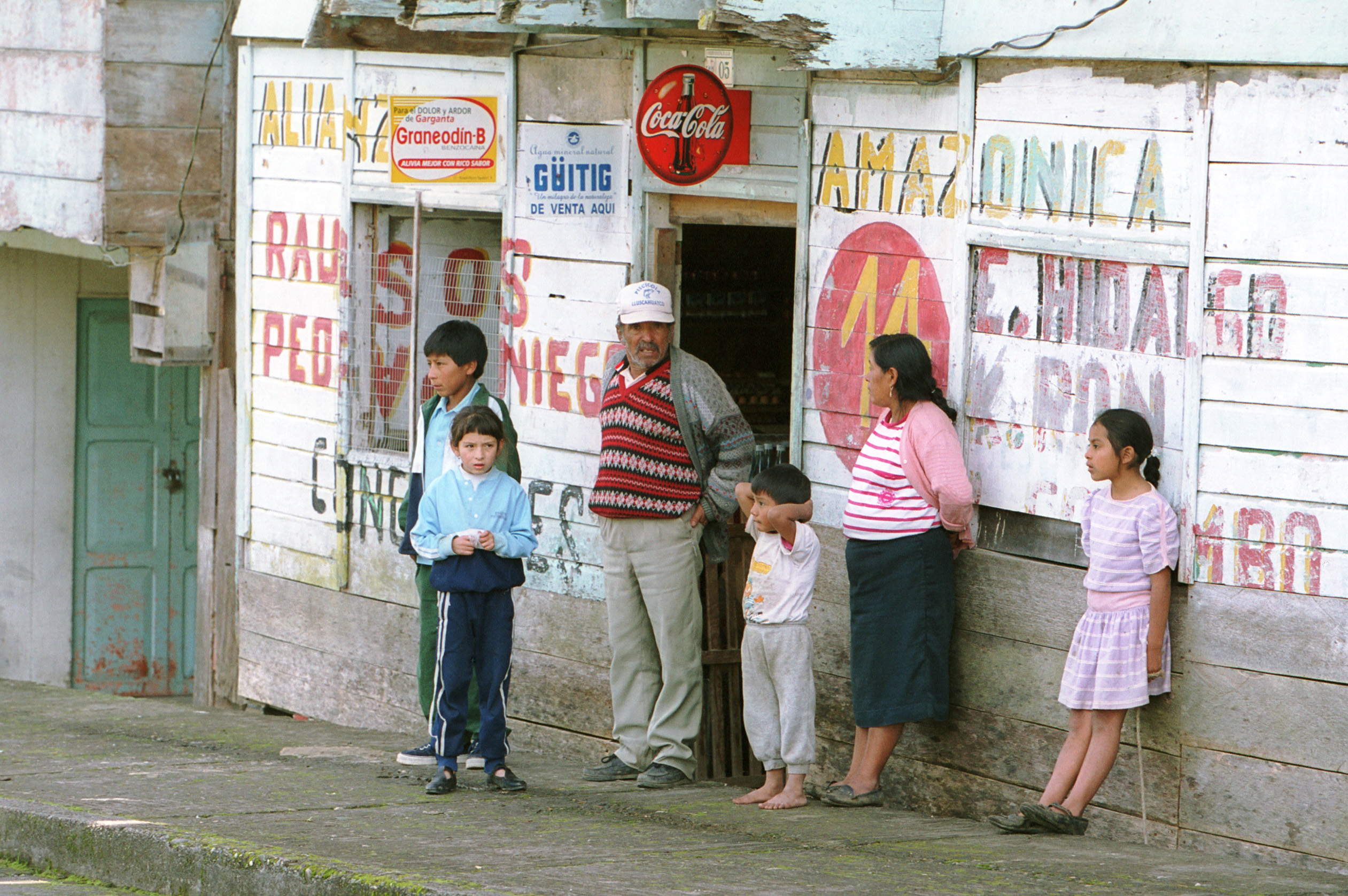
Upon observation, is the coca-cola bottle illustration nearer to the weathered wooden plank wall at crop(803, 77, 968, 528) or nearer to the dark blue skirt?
the weathered wooden plank wall at crop(803, 77, 968, 528)

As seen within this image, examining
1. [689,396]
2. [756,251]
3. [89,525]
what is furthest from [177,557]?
[689,396]

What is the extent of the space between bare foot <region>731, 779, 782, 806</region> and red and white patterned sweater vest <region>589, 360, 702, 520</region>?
106cm

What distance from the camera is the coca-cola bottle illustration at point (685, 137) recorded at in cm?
730

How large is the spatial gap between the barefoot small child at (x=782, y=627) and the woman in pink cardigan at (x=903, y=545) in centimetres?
17

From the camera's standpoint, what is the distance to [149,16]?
9.54 m

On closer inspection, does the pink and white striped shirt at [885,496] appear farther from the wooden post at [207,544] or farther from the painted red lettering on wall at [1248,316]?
the wooden post at [207,544]

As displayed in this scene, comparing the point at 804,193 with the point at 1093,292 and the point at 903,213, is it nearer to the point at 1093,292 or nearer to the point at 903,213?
the point at 903,213

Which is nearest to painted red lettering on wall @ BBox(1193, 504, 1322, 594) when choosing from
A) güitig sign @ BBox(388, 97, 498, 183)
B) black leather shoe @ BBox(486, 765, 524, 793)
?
black leather shoe @ BBox(486, 765, 524, 793)

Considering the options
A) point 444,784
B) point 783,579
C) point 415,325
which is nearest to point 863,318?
point 783,579

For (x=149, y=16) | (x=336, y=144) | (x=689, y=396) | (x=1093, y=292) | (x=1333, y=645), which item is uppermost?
(x=149, y=16)

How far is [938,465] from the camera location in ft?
20.7

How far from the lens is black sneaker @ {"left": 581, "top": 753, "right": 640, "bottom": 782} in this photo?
7.30 metres

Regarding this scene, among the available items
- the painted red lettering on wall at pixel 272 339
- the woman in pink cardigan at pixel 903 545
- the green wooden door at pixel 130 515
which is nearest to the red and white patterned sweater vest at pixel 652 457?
the woman in pink cardigan at pixel 903 545

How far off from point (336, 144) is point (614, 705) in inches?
130
